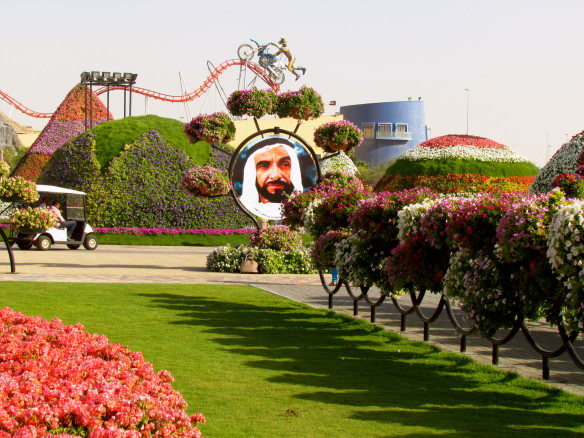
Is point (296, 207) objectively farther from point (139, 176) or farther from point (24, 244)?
point (139, 176)

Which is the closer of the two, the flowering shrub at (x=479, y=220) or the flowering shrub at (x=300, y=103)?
the flowering shrub at (x=479, y=220)

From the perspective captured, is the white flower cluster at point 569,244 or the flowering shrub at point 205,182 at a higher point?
the flowering shrub at point 205,182

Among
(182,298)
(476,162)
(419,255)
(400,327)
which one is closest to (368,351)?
(419,255)

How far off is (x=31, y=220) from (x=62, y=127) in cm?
3277

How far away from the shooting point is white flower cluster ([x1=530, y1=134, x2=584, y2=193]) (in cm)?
1603

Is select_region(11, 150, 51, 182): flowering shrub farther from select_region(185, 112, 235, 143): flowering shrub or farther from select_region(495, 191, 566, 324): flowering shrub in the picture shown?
select_region(495, 191, 566, 324): flowering shrub

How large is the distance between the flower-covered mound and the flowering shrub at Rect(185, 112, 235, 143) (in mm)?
12105

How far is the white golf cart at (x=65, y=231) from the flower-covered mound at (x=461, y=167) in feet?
39.1

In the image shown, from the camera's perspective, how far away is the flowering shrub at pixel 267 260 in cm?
1928

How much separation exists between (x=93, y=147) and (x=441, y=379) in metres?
25.4

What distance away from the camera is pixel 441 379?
23.9ft

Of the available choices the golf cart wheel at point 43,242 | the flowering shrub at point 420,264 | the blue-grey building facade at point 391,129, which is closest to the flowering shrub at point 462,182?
the golf cart wheel at point 43,242

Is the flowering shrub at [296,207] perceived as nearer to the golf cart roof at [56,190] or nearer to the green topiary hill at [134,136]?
the golf cart roof at [56,190]

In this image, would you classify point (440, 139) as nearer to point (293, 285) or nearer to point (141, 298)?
point (293, 285)
